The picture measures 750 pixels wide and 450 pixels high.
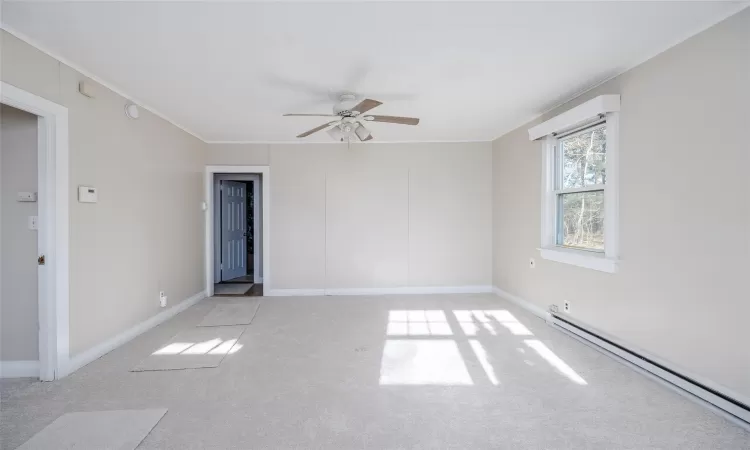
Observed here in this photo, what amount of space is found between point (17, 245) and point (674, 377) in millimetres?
4786

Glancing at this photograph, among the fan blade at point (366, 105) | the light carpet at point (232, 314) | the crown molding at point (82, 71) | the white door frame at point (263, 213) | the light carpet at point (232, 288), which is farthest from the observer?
the light carpet at point (232, 288)

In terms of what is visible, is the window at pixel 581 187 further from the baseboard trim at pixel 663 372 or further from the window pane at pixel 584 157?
the baseboard trim at pixel 663 372

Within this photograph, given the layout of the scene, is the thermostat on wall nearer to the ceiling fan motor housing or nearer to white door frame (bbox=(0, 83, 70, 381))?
white door frame (bbox=(0, 83, 70, 381))

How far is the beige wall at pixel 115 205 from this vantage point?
8.14ft

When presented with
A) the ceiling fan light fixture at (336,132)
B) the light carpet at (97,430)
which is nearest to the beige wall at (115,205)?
the light carpet at (97,430)

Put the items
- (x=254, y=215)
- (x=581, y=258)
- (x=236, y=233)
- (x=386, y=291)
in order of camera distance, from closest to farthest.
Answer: (x=581, y=258) < (x=386, y=291) < (x=254, y=215) < (x=236, y=233)

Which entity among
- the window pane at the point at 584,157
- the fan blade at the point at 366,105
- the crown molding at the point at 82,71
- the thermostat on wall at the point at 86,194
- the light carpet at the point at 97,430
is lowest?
the light carpet at the point at 97,430

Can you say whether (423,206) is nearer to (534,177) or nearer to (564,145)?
(534,177)

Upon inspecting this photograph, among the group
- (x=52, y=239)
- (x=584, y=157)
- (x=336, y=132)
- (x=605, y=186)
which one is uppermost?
(x=336, y=132)

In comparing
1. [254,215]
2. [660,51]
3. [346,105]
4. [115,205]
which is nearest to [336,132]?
[346,105]

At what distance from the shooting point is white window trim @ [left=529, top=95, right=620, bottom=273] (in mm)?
2754

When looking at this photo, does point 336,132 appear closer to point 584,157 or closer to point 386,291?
point 584,157

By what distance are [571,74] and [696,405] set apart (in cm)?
251

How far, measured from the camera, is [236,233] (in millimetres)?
6551
